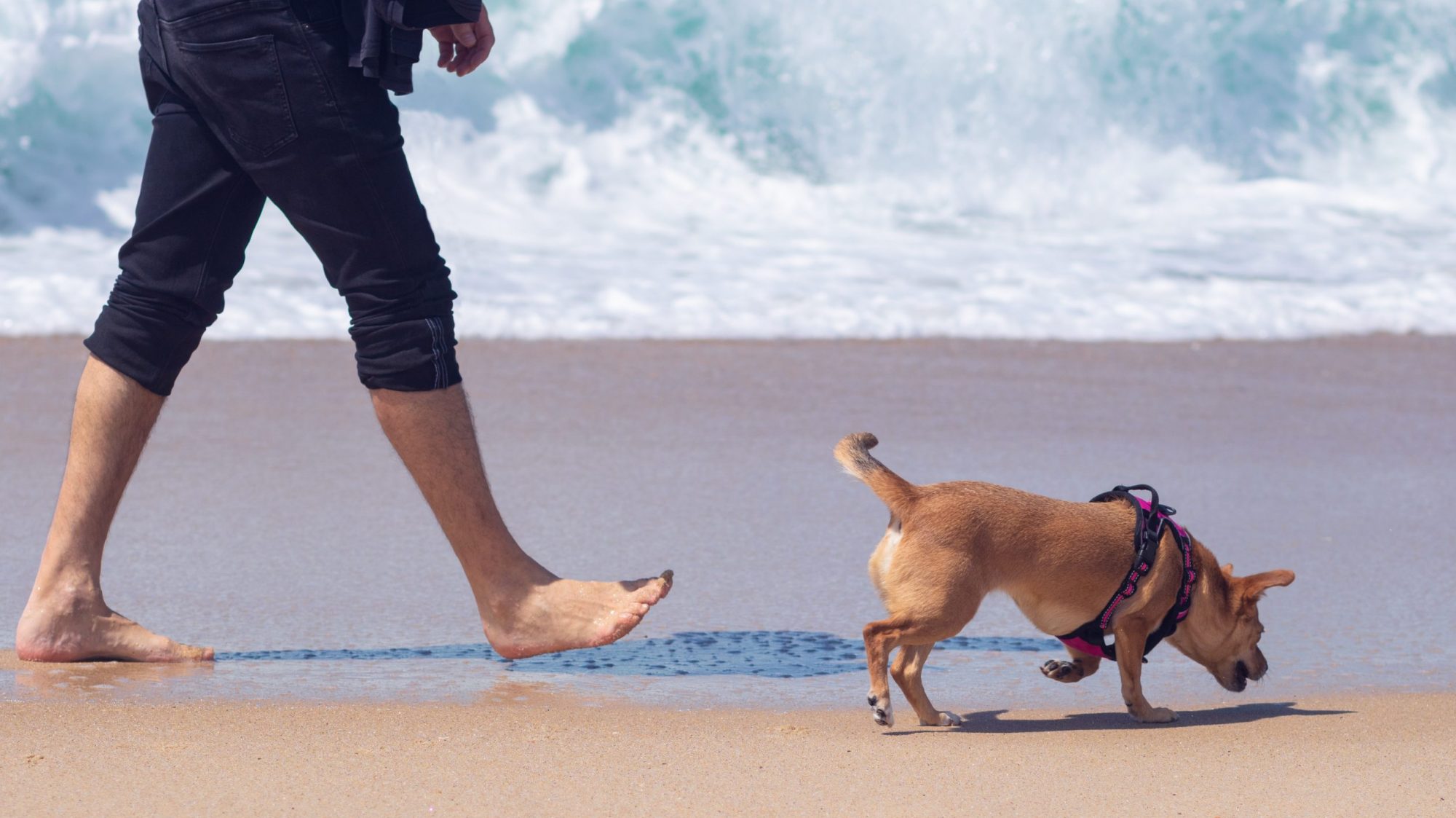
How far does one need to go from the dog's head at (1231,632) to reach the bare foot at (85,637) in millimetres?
1848

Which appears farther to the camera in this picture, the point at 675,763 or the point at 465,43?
the point at 465,43

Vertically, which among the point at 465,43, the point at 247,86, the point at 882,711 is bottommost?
the point at 882,711

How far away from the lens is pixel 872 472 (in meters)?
2.88

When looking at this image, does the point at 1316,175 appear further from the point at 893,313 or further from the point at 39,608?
the point at 39,608

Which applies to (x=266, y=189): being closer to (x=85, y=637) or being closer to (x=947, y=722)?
(x=85, y=637)

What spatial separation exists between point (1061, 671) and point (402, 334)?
1387mm

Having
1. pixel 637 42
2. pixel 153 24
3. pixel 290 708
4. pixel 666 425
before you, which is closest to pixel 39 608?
pixel 290 708

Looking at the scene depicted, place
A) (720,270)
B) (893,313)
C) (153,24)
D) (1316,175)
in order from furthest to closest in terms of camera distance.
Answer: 1. (1316,175)
2. (720,270)
3. (893,313)
4. (153,24)

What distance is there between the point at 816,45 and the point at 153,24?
10226 millimetres

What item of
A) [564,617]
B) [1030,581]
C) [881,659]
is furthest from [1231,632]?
[564,617]

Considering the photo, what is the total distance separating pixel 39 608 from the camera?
9.30 ft

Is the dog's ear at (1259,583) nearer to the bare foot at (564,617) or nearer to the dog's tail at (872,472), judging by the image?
the dog's tail at (872,472)

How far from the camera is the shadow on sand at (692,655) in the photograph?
2.99 meters

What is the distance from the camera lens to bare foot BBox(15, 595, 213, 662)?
283 cm
